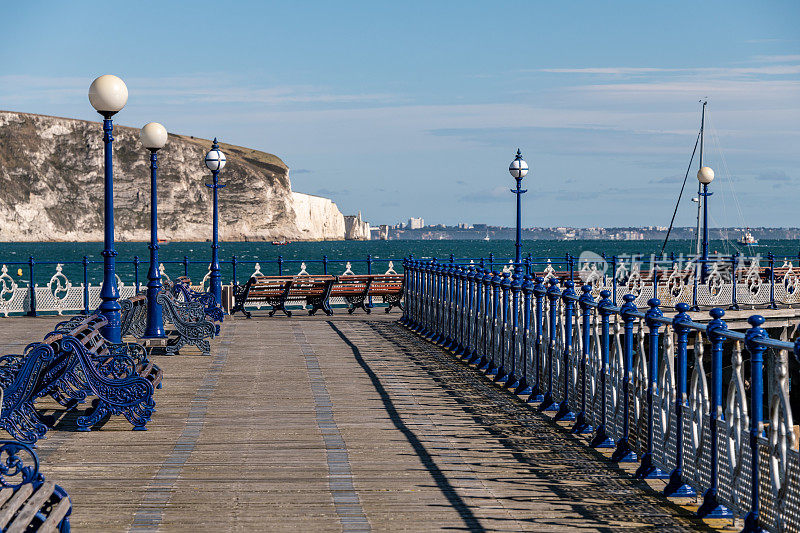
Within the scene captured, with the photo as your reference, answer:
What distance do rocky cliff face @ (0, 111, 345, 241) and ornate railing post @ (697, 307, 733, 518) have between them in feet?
518

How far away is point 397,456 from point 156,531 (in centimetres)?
243

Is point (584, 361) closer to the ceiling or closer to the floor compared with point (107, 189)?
closer to the floor

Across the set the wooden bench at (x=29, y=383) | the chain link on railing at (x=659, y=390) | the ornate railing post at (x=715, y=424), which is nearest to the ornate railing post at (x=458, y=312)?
the chain link on railing at (x=659, y=390)

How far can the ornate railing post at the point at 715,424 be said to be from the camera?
19.4 ft

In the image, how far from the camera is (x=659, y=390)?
6879 millimetres

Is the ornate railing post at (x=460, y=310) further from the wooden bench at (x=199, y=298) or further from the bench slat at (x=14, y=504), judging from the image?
the bench slat at (x=14, y=504)

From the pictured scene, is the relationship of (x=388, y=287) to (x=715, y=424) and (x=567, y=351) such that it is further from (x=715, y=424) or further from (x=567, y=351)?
(x=715, y=424)

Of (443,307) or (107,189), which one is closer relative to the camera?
(107,189)

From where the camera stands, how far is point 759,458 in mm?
5391

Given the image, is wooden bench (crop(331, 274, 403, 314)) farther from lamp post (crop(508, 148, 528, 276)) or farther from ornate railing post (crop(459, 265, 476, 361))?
ornate railing post (crop(459, 265, 476, 361))

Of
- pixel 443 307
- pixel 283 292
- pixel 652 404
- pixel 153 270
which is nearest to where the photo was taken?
pixel 652 404

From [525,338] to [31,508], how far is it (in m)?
7.06

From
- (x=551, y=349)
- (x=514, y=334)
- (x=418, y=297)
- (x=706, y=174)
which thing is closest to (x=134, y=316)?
(x=418, y=297)

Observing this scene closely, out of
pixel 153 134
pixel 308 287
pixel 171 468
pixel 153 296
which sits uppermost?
pixel 153 134
